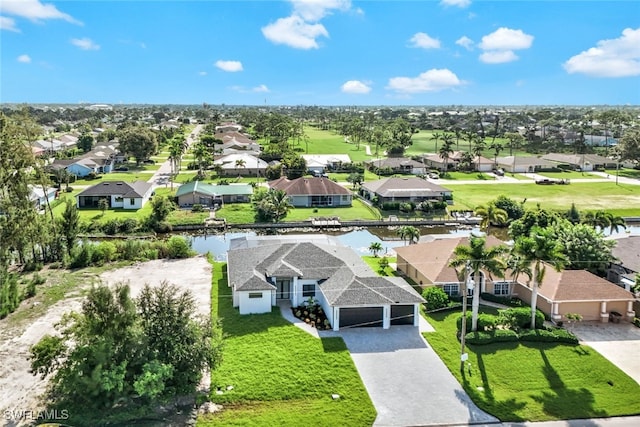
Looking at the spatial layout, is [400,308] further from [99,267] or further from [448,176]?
[448,176]

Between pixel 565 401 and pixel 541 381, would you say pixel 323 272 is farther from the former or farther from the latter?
pixel 565 401

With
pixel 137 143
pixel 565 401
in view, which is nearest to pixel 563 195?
pixel 565 401

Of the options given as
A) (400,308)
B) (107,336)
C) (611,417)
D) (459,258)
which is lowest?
(611,417)

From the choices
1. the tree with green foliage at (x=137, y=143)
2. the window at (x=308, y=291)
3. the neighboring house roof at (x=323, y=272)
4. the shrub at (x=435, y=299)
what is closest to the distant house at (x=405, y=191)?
the neighboring house roof at (x=323, y=272)

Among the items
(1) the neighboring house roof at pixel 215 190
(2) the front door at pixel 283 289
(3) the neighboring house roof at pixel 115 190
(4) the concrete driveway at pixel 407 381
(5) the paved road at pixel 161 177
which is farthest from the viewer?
(5) the paved road at pixel 161 177

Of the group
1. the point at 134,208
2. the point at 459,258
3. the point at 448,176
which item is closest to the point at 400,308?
the point at 459,258

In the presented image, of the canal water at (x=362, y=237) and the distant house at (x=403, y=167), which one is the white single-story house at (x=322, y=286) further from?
the distant house at (x=403, y=167)

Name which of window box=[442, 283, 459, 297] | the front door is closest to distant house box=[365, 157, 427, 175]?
window box=[442, 283, 459, 297]
